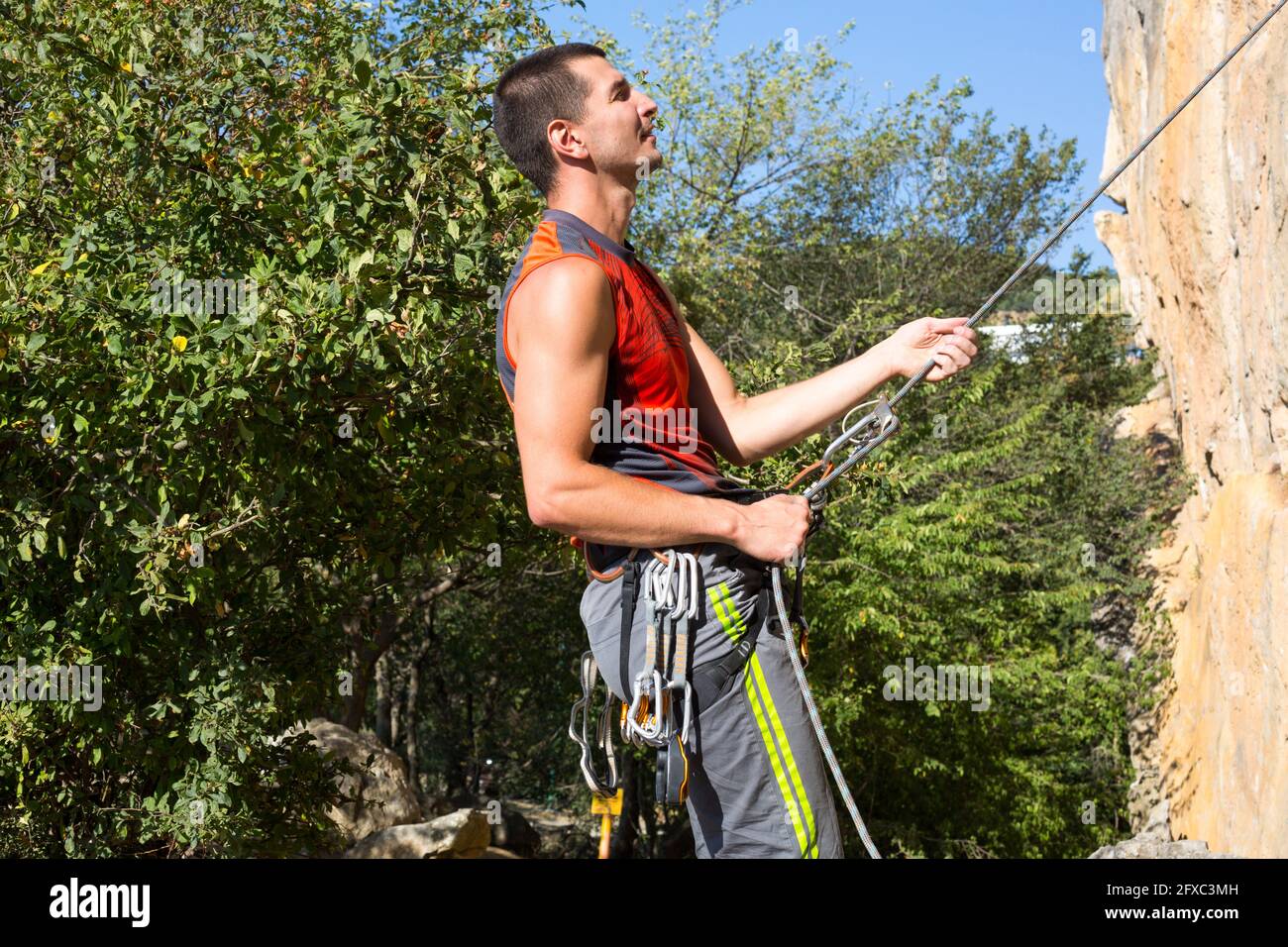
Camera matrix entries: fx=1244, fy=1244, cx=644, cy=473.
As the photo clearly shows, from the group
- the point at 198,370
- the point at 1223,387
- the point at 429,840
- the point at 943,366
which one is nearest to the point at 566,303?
the point at 943,366

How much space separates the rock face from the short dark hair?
21.1 feet

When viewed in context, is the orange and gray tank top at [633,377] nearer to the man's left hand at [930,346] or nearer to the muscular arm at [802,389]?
the muscular arm at [802,389]

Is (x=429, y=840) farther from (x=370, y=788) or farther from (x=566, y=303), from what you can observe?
(x=566, y=303)

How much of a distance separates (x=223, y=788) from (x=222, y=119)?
2.98 meters

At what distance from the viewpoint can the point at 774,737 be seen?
225cm

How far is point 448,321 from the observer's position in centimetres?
570

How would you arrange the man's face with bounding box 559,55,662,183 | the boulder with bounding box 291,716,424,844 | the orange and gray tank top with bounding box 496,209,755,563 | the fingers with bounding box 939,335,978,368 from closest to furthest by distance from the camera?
the orange and gray tank top with bounding box 496,209,755,563
the man's face with bounding box 559,55,662,183
the fingers with bounding box 939,335,978,368
the boulder with bounding box 291,716,424,844

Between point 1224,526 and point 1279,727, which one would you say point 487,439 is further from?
point 1224,526

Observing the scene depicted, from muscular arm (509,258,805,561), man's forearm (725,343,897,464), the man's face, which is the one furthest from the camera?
man's forearm (725,343,897,464)

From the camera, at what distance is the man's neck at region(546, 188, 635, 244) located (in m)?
2.47

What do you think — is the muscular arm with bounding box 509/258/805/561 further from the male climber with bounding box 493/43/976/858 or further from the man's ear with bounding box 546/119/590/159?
the man's ear with bounding box 546/119/590/159

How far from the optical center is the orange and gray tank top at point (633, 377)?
233 centimetres

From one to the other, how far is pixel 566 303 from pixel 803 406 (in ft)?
2.59

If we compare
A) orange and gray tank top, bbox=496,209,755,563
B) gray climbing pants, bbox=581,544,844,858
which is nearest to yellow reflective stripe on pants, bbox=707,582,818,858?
gray climbing pants, bbox=581,544,844,858
